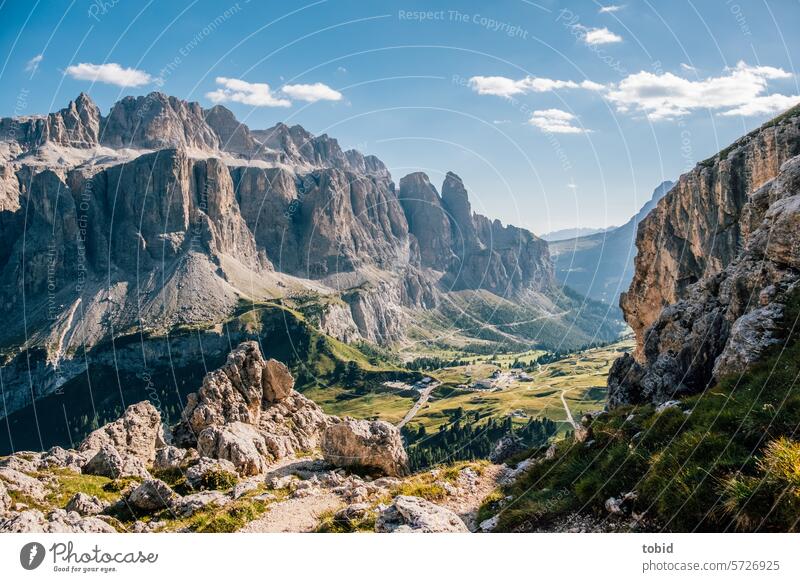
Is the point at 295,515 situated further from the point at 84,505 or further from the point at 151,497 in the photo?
the point at 84,505

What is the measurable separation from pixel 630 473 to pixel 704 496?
326 centimetres

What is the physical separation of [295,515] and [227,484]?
33.8 feet

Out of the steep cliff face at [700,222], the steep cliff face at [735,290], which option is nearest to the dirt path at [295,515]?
the steep cliff face at [735,290]

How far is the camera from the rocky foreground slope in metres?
23.9

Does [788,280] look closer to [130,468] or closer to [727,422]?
[727,422]

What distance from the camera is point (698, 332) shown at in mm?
33250

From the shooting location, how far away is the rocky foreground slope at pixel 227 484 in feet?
78.5
